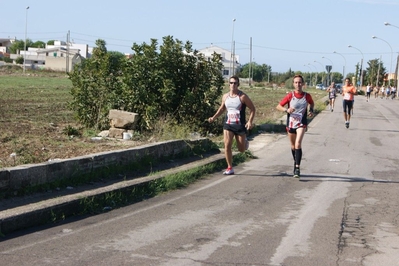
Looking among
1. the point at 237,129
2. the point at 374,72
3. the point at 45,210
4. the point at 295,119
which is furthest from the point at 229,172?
the point at 374,72

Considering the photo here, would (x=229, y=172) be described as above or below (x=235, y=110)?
below

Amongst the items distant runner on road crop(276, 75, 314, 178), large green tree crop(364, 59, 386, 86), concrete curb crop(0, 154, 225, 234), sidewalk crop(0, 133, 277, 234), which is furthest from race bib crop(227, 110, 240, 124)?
large green tree crop(364, 59, 386, 86)

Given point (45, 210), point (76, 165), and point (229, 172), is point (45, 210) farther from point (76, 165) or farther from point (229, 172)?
point (229, 172)

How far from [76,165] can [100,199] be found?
1.13 metres

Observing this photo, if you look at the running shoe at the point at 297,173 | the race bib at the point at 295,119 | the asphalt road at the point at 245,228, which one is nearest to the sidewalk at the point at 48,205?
the asphalt road at the point at 245,228

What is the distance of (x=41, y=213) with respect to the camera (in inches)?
293

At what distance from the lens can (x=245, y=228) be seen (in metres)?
7.58

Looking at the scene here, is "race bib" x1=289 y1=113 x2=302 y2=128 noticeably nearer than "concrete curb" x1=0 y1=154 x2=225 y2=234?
No

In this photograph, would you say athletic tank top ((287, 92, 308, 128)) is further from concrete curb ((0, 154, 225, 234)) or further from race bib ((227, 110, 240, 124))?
concrete curb ((0, 154, 225, 234))

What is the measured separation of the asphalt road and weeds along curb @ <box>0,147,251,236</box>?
17 cm

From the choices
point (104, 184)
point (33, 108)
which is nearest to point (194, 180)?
point (104, 184)

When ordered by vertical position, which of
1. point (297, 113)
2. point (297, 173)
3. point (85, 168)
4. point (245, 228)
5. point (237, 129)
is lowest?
point (245, 228)

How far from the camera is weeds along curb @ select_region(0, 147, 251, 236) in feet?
23.6

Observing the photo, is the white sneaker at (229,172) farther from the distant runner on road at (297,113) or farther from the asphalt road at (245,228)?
the distant runner on road at (297,113)
